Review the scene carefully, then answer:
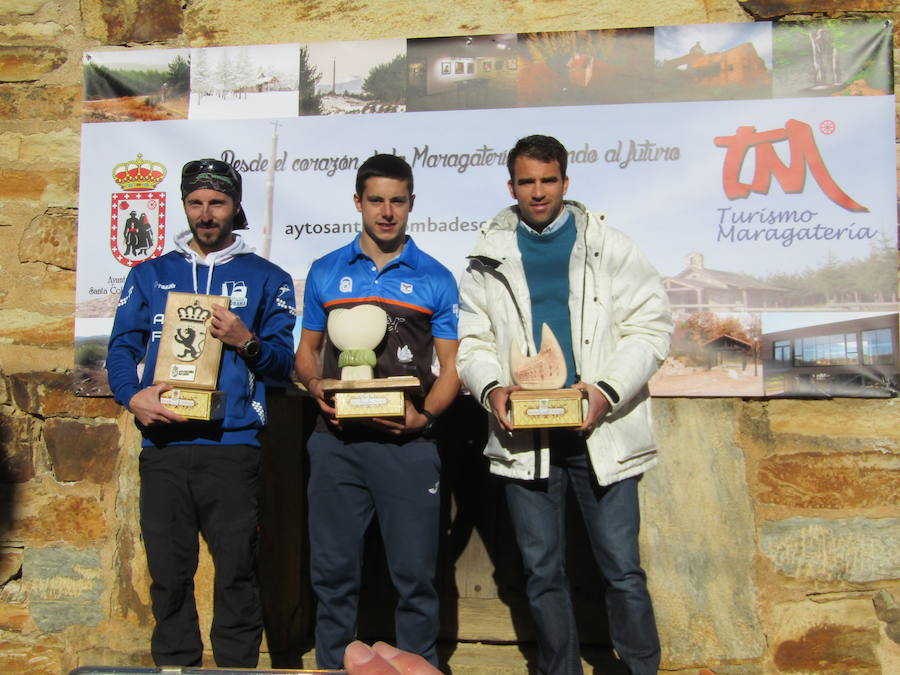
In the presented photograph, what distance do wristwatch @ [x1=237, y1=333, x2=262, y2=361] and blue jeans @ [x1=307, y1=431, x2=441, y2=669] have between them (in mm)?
369

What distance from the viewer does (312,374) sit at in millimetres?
2912

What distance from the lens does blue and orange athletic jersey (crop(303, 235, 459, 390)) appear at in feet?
9.32

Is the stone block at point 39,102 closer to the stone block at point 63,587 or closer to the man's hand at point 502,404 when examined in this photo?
→ the stone block at point 63,587

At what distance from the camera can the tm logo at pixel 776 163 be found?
326 cm

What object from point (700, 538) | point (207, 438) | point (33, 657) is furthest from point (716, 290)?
point (33, 657)

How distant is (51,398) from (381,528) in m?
1.75

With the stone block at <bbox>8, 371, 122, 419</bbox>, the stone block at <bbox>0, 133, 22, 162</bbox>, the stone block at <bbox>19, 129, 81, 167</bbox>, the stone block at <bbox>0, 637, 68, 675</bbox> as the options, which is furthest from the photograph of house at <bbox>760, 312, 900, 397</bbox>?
the stone block at <bbox>0, 133, 22, 162</bbox>

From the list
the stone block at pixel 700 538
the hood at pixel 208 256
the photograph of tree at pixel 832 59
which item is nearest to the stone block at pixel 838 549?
the stone block at pixel 700 538

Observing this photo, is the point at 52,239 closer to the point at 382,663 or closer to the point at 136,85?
the point at 136,85

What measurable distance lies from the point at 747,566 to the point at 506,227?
5.24 feet

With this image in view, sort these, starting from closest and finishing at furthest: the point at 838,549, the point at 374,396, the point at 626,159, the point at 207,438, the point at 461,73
Answer: the point at 374,396, the point at 207,438, the point at 838,549, the point at 626,159, the point at 461,73

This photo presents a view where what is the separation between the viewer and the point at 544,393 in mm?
2502

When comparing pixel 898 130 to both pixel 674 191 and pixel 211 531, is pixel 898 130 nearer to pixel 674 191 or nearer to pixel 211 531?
pixel 674 191

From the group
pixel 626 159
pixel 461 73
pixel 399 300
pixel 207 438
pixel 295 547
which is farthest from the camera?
pixel 295 547
